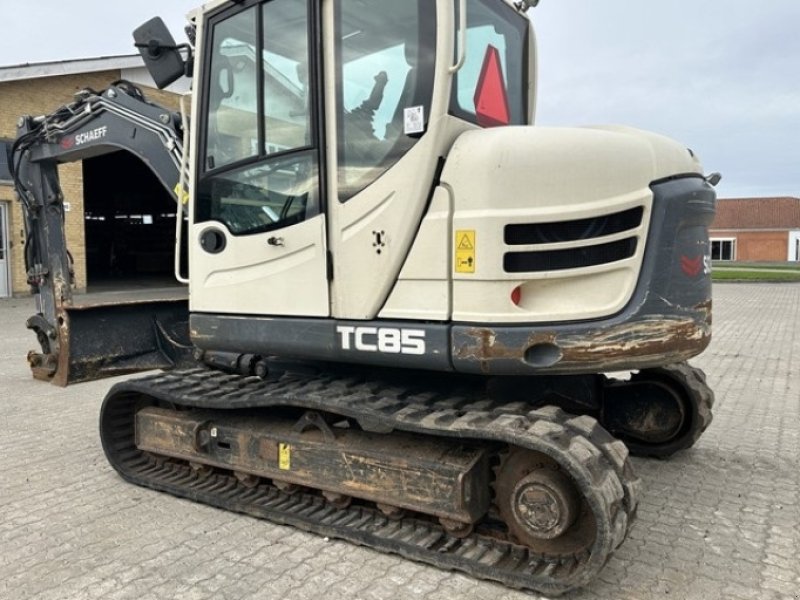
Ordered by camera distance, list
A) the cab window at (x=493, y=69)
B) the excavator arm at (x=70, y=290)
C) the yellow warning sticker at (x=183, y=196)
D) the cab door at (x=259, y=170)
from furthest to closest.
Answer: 1. the excavator arm at (x=70, y=290)
2. the yellow warning sticker at (x=183, y=196)
3. the cab door at (x=259, y=170)
4. the cab window at (x=493, y=69)

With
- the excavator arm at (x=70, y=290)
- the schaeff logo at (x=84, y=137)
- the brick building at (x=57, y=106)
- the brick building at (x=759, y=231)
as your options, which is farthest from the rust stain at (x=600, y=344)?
the brick building at (x=759, y=231)

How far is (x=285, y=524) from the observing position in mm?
3686

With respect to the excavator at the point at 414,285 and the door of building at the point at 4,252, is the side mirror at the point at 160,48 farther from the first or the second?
the door of building at the point at 4,252

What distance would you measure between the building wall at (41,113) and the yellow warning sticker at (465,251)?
15008 millimetres

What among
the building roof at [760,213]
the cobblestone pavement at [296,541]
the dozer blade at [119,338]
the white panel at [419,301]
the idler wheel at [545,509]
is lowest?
the cobblestone pavement at [296,541]

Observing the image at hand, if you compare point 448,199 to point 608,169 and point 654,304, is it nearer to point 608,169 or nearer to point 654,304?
point 608,169

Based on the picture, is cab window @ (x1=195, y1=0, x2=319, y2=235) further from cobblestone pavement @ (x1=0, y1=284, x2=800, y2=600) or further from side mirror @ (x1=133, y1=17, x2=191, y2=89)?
cobblestone pavement @ (x1=0, y1=284, x2=800, y2=600)

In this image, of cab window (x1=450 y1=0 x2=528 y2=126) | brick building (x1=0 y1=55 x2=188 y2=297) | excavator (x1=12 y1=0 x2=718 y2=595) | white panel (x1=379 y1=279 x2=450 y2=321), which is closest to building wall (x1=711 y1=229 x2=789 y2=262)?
brick building (x1=0 y1=55 x2=188 y2=297)

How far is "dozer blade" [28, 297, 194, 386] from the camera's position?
670cm

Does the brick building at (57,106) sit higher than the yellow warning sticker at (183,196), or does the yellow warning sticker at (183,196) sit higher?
the brick building at (57,106)

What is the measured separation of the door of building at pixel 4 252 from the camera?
1681 cm

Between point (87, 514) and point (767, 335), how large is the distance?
1109cm

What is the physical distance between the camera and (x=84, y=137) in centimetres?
619

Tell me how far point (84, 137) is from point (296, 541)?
14.7 feet
